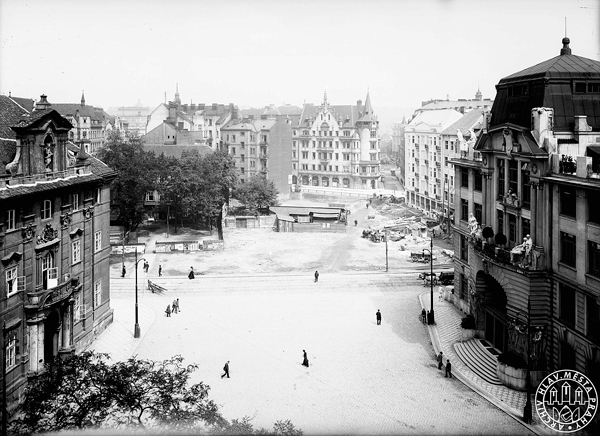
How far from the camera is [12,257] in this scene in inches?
1080

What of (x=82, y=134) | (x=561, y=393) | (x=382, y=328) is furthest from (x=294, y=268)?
(x=82, y=134)

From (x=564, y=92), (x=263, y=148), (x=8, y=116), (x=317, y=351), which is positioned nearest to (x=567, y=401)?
(x=317, y=351)

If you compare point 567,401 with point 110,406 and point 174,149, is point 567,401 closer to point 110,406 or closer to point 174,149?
point 110,406

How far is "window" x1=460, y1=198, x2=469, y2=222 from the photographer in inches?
1702

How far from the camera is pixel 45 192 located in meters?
30.0

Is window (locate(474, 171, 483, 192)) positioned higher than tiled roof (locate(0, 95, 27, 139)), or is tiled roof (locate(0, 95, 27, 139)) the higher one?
tiled roof (locate(0, 95, 27, 139))

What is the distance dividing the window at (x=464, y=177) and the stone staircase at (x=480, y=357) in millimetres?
11269

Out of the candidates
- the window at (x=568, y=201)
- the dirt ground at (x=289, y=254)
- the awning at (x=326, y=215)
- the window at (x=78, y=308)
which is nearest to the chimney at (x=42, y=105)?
the window at (x=78, y=308)

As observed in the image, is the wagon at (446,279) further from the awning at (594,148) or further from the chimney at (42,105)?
the chimney at (42,105)

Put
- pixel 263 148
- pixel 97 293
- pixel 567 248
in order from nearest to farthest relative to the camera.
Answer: pixel 567 248 → pixel 97 293 → pixel 263 148

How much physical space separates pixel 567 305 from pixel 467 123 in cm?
5083

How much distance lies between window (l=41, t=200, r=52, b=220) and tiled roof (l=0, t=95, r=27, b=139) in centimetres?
363

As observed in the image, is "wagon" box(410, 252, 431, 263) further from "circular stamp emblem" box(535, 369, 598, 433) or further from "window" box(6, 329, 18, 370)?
"window" box(6, 329, 18, 370)

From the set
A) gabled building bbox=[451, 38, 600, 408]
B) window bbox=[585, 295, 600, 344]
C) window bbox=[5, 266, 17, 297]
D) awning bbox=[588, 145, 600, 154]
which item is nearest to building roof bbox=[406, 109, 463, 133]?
gabled building bbox=[451, 38, 600, 408]
